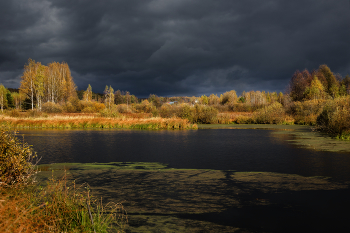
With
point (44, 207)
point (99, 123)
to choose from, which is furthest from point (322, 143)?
point (99, 123)

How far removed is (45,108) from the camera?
4909cm

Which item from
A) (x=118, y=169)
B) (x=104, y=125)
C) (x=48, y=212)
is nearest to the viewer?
(x=48, y=212)

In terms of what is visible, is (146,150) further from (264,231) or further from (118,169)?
(264,231)

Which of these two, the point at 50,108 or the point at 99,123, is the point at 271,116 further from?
the point at 50,108

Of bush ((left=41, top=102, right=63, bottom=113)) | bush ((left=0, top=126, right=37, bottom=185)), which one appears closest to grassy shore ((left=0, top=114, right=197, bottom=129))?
bush ((left=41, top=102, right=63, bottom=113))

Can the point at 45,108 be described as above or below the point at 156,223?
above

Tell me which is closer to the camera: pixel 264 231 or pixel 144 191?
pixel 264 231

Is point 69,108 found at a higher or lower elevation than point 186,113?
higher

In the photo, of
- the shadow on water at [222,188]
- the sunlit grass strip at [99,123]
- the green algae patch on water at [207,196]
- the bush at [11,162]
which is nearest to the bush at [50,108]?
the sunlit grass strip at [99,123]

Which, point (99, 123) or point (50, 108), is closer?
point (99, 123)

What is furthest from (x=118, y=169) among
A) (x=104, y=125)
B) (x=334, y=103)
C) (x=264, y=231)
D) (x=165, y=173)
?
(x=104, y=125)

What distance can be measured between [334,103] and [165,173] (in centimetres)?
1950

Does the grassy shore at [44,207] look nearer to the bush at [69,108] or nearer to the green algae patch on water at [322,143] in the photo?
the green algae patch on water at [322,143]

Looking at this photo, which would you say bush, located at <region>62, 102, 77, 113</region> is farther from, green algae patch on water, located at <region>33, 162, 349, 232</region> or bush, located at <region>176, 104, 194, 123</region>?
green algae patch on water, located at <region>33, 162, 349, 232</region>
